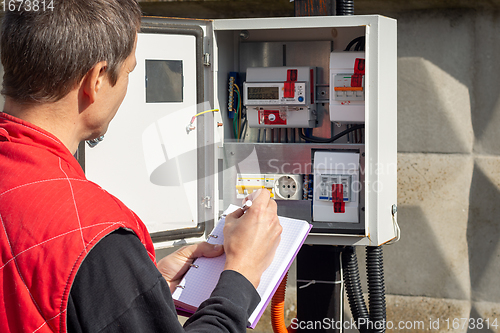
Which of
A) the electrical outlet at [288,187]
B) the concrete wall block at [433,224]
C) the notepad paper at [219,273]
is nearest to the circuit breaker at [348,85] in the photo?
the electrical outlet at [288,187]

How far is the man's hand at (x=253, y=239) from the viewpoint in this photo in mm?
1007

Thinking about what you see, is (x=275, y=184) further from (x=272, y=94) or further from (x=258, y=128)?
(x=272, y=94)

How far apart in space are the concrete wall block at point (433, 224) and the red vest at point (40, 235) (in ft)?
9.96

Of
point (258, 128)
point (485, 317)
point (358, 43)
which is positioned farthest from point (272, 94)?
point (485, 317)

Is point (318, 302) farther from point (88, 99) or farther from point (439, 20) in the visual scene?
point (439, 20)

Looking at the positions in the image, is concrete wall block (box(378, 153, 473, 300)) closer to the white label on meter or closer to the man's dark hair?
the white label on meter

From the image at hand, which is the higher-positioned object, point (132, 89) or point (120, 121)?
point (132, 89)

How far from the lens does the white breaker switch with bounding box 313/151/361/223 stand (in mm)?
2246

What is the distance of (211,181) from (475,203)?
2.12 metres

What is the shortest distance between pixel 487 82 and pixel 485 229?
1071 mm

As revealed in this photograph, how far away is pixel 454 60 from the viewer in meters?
3.23

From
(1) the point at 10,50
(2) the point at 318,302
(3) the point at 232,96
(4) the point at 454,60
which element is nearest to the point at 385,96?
(3) the point at 232,96

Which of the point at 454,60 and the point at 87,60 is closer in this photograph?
the point at 87,60

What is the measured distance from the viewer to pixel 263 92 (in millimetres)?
2453
